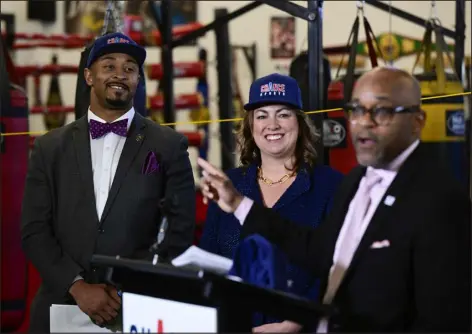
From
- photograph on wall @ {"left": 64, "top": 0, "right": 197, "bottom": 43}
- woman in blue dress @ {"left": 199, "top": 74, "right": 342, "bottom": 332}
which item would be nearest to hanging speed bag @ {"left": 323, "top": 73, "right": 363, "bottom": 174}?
woman in blue dress @ {"left": 199, "top": 74, "right": 342, "bottom": 332}

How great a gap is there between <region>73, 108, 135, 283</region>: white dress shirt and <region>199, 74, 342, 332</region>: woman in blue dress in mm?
392

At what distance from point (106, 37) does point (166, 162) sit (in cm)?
48

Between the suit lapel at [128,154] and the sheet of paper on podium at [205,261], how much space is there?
1172 millimetres

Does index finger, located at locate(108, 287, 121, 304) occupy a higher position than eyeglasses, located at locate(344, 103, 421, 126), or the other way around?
eyeglasses, located at locate(344, 103, 421, 126)

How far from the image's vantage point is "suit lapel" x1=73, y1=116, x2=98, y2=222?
3.30 meters

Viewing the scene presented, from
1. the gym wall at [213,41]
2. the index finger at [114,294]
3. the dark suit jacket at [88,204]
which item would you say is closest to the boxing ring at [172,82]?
the gym wall at [213,41]

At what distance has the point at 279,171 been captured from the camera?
10.3ft

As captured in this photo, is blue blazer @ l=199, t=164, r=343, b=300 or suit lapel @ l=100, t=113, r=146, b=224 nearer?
blue blazer @ l=199, t=164, r=343, b=300

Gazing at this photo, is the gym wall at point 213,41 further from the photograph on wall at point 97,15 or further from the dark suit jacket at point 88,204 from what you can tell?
the dark suit jacket at point 88,204

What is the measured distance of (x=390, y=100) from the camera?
2.18 m

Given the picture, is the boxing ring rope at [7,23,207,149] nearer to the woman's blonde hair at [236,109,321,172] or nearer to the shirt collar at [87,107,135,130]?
the shirt collar at [87,107,135,130]

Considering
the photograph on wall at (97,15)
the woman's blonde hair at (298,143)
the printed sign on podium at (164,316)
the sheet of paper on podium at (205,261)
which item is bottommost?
the printed sign on podium at (164,316)

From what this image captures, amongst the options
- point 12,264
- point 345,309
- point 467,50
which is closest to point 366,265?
point 345,309

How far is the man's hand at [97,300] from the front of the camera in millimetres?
3127
